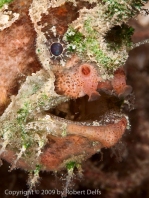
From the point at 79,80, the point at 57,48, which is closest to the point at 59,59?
the point at 57,48

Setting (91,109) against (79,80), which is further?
(91,109)

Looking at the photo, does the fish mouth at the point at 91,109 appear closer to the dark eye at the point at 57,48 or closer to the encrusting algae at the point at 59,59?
the encrusting algae at the point at 59,59

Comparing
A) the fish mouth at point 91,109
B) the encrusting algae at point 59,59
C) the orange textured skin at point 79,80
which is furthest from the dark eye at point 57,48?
the fish mouth at point 91,109

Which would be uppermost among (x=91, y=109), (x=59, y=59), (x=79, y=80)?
(x=59, y=59)

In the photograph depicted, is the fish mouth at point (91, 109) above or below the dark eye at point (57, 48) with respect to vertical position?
below

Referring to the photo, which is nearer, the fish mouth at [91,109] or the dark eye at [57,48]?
the dark eye at [57,48]

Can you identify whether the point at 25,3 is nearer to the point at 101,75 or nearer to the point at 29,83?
the point at 29,83

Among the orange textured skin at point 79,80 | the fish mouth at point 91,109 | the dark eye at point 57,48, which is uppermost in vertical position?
the dark eye at point 57,48

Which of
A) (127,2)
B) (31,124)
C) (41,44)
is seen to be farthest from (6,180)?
(127,2)

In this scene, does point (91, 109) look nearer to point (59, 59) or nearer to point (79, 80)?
point (79, 80)
